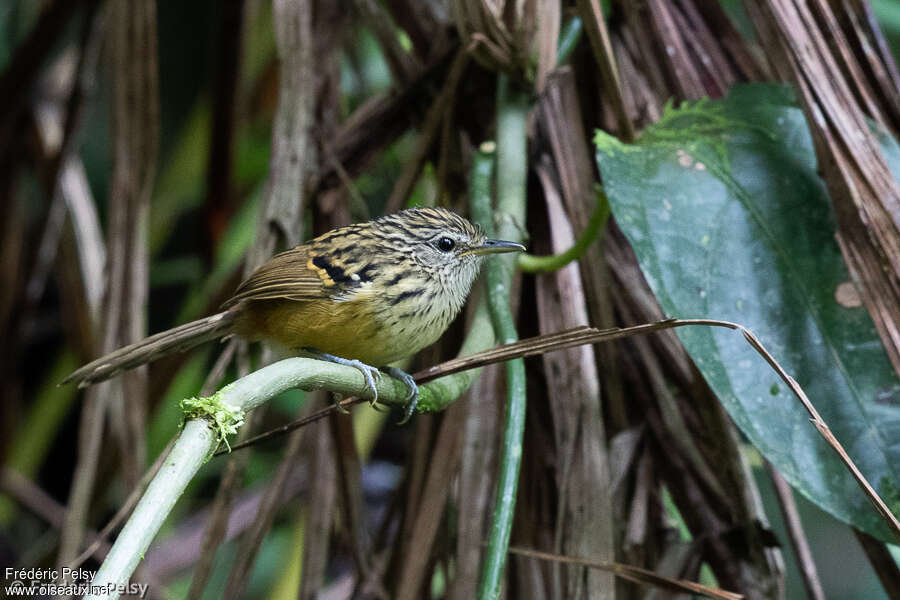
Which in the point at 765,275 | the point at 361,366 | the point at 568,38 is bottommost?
the point at 765,275

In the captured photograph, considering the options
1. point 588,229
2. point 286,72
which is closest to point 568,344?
point 588,229

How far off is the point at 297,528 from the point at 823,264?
261 centimetres

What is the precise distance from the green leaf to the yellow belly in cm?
63

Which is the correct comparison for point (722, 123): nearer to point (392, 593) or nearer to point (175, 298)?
point (392, 593)

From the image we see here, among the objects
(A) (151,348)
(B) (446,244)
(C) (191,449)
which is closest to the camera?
(C) (191,449)

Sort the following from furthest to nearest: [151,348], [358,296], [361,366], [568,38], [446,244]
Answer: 1. [568,38]
2. [446,244]
3. [358,296]
4. [151,348]
5. [361,366]

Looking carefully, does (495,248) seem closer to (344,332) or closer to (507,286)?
(507,286)

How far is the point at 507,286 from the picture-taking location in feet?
7.17

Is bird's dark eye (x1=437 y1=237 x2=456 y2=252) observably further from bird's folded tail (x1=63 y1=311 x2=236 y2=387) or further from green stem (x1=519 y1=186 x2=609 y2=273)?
bird's folded tail (x1=63 y1=311 x2=236 y2=387)

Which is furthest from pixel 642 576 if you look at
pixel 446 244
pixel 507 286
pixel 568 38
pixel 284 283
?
pixel 568 38

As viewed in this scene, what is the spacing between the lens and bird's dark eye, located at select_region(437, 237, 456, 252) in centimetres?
242

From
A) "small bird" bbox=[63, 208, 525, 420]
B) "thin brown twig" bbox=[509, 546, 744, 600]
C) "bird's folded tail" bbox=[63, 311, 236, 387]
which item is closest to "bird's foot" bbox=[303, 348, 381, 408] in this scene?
"small bird" bbox=[63, 208, 525, 420]

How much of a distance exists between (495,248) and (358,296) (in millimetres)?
387

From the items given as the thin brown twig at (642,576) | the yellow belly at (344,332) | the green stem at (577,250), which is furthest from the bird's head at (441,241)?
the thin brown twig at (642,576)
